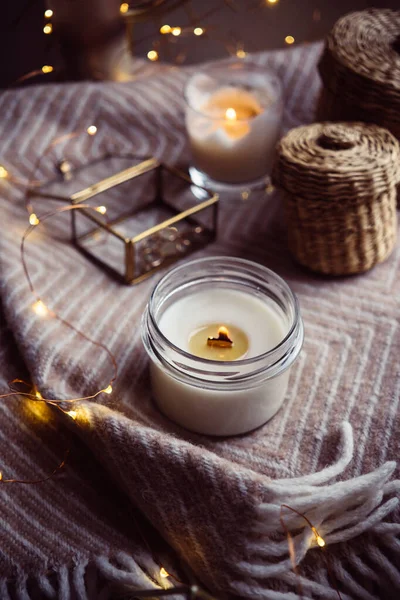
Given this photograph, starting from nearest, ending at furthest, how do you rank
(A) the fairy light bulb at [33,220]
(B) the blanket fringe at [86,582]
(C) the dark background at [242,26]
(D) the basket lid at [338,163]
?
(B) the blanket fringe at [86,582] < (D) the basket lid at [338,163] < (A) the fairy light bulb at [33,220] < (C) the dark background at [242,26]

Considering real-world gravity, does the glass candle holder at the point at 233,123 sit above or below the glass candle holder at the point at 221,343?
above

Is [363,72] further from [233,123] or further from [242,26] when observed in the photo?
[242,26]

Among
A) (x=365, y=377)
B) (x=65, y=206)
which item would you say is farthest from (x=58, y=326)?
(x=365, y=377)

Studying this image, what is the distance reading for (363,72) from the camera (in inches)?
35.6

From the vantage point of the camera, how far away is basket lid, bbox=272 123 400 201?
32.8 inches

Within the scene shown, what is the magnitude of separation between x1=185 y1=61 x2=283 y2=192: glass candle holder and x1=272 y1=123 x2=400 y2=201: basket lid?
121 millimetres

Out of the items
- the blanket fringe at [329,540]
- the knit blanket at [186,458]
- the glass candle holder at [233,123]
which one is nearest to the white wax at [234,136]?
the glass candle holder at [233,123]

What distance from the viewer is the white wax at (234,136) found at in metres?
1.00

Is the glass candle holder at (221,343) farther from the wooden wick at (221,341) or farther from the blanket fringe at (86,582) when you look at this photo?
the blanket fringe at (86,582)

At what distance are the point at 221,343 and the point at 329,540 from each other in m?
0.21

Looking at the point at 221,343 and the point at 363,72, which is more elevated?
the point at 363,72

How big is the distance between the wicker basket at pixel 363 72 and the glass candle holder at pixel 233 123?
82mm

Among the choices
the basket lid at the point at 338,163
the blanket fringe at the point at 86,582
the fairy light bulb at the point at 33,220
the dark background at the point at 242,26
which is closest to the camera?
the blanket fringe at the point at 86,582

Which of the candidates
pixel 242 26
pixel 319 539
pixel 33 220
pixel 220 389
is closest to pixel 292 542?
pixel 319 539
